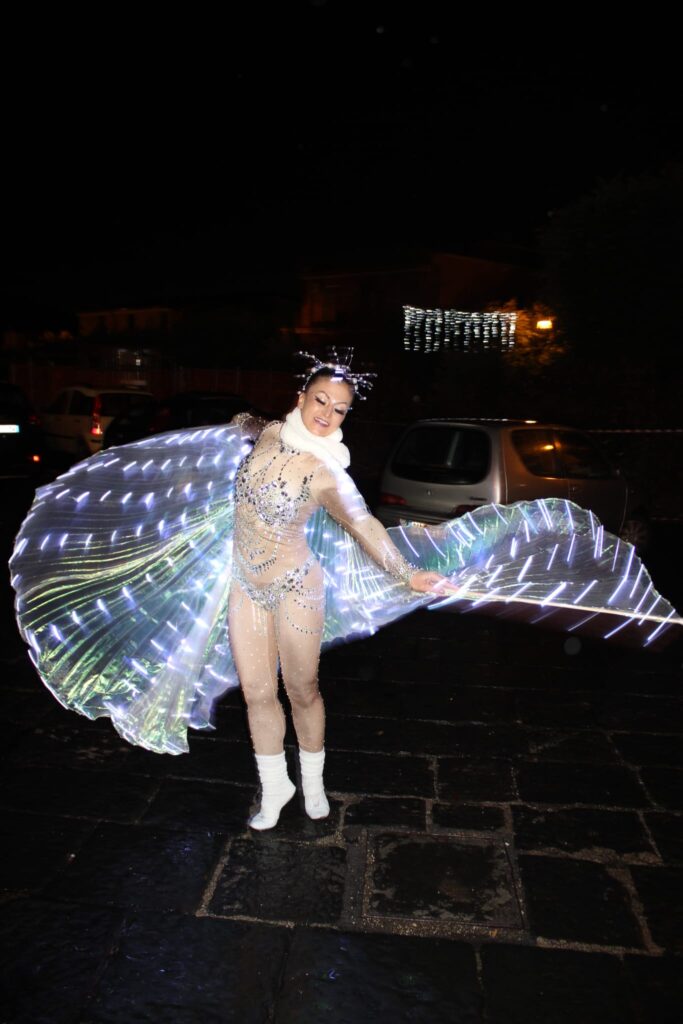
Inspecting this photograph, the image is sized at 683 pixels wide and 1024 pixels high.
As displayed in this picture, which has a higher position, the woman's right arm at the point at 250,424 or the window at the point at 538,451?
the woman's right arm at the point at 250,424

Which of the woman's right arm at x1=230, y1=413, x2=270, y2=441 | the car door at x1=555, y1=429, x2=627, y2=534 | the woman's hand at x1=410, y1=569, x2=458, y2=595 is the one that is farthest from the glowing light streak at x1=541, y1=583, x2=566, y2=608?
the car door at x1=555, y1=429, x2=627, y2=534

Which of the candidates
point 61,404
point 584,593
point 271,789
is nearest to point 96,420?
point 61,404

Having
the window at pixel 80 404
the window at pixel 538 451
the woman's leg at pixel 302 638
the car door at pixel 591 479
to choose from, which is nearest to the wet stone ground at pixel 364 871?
the woman's leg at pixel 302 638

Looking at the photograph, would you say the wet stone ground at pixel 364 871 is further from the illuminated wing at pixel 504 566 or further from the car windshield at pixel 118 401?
the car windshield at pixel 118 401

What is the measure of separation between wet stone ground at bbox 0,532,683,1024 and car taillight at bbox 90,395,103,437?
1109 centimetres

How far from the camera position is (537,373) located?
1678 centimetres

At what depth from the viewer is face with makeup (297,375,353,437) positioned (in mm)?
3143

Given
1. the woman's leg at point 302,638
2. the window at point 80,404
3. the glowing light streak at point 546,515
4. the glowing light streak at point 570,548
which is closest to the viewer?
the woman's leg at point 302,638

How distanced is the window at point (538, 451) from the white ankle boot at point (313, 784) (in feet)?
15.5

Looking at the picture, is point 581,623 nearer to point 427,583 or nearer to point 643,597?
point 643,597

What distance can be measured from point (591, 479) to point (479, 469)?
1.76m

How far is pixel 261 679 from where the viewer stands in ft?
11.2

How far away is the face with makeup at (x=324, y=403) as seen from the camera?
3.14m

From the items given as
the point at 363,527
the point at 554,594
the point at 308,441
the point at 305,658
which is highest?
the point at 308,441
